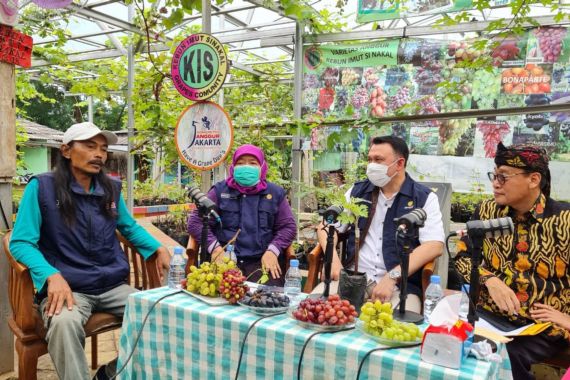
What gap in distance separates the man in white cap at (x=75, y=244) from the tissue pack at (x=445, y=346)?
1688 millimetres

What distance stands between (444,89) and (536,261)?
1937mm

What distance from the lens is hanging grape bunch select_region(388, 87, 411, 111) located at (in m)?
3.95

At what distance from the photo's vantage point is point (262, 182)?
3299 mm

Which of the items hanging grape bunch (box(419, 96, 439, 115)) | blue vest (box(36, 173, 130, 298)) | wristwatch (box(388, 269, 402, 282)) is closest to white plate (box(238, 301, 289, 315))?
wristwatch (box(388, 269, 402, 282))

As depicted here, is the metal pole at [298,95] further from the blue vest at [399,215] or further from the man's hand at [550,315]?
the man's hand at [550,315]

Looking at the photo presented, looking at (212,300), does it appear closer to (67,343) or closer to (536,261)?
(67,343)

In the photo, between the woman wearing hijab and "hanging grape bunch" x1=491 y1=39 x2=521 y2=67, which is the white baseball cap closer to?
the woman wearing hijab

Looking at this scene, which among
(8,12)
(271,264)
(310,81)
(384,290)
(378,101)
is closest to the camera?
(384,290)

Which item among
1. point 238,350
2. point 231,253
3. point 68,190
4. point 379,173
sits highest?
point 379,173

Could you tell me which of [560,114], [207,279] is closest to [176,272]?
[207,279]

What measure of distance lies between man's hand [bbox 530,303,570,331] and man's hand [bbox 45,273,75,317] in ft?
7.78

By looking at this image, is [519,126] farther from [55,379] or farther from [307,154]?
[55,379]

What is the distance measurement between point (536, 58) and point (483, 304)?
2.16m

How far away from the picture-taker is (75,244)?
257 cm
